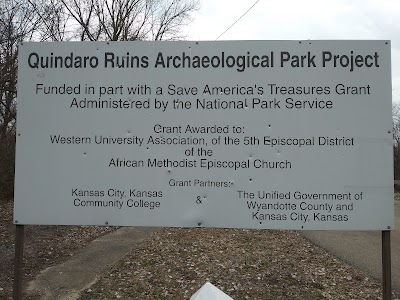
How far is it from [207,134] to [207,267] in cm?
337

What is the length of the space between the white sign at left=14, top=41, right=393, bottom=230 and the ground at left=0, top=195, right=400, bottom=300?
2038 millimetres

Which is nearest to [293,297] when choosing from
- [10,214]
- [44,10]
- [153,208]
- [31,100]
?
[153,208]

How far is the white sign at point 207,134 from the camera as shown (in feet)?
10.8

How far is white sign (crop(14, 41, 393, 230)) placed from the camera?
3283mm

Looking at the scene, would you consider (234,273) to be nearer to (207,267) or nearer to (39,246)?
(207,267)

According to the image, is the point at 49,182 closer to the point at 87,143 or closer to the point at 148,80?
the point at 87,143

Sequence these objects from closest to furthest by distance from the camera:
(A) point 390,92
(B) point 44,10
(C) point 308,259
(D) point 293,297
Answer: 1. (A) point 390,92
2. (D) point 293,297
3. (C) point 308,259
4. (B) point 44,10

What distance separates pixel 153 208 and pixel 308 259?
4.28 metres

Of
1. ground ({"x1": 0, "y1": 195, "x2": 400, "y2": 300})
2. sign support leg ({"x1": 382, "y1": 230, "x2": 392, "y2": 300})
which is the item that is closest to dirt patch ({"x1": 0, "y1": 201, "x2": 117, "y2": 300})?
ground ({"x1": 0, "y1": 195, "x2": 400, "y2": 300})

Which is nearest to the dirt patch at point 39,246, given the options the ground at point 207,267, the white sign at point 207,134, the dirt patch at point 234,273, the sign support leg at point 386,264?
the ground at point 207,267

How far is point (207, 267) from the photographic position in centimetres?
613

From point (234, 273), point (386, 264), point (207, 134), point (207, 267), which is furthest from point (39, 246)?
point (386, 264)

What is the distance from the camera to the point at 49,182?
342 centimetres

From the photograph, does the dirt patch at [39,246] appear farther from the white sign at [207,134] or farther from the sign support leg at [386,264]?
the sign support leg at [386,264]
